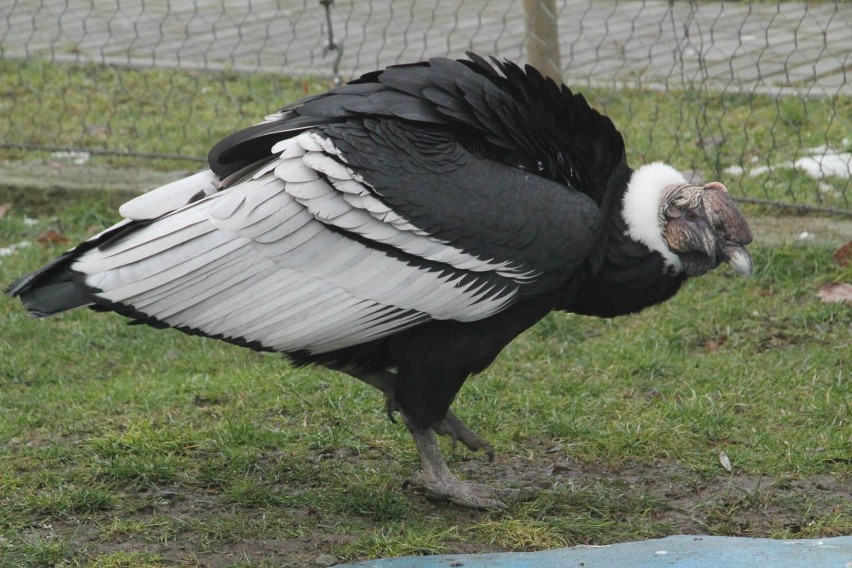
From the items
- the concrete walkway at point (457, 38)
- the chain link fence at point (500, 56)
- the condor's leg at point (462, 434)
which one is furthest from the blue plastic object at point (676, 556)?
the concrete walkway at point (457, 38)

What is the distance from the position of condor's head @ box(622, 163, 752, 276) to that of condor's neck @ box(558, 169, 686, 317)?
3cm

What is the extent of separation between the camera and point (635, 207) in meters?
3.96

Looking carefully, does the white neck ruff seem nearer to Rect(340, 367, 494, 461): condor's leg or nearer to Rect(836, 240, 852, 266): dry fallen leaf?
Rect(340, 367, 494, 461): condor's leg

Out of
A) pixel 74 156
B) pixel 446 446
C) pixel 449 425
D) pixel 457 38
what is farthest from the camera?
pixel 457 38

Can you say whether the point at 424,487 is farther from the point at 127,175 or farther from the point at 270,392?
the point at 127,175

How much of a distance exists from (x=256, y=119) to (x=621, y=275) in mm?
4534

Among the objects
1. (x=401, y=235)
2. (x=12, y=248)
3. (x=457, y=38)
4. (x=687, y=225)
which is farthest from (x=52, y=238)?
(x=457, y=38)

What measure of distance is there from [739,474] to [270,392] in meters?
1.86

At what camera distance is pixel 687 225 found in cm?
394

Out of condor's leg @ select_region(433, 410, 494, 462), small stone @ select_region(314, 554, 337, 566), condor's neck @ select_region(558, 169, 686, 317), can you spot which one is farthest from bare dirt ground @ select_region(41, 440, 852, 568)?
condor's neck @ select_region(558, 169, 686, 317)

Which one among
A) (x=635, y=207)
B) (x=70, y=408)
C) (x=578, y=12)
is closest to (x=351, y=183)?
(x=635, y=207)

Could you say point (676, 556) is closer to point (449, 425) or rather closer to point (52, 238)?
point (449, 425)

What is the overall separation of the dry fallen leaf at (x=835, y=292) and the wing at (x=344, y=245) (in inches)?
88.4

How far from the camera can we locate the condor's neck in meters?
3.95
